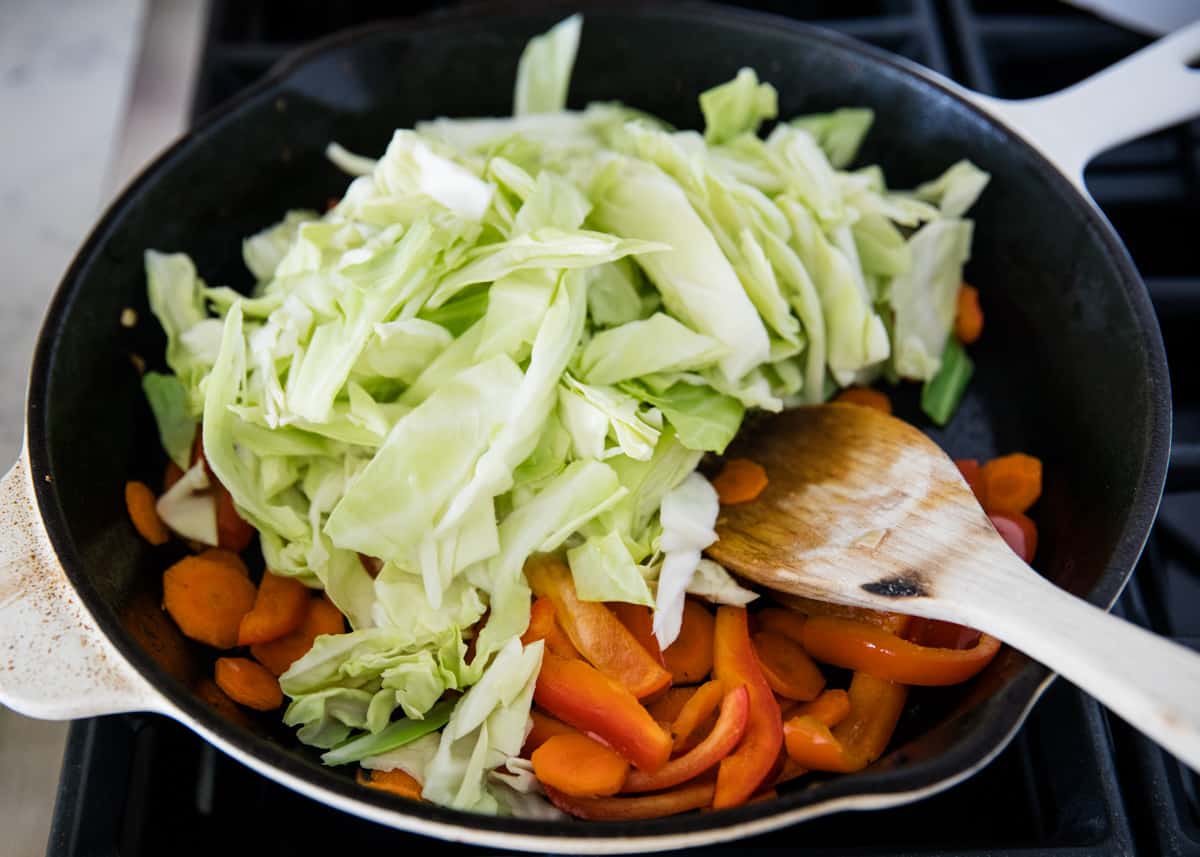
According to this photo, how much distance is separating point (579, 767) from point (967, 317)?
1012 millimetres

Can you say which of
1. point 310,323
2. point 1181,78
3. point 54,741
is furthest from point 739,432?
point 54,741

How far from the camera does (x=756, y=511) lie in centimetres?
141

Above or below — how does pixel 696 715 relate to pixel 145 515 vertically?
below

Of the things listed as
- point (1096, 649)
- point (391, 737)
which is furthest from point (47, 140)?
point (1096, 649)

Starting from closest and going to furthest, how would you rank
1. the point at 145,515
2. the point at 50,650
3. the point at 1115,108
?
the point at 50,650 < the point at 145,515 < the point at 1115,108

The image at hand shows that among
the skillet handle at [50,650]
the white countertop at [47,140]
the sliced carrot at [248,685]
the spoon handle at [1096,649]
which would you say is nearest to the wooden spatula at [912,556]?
the spoon handle at [1096,649]

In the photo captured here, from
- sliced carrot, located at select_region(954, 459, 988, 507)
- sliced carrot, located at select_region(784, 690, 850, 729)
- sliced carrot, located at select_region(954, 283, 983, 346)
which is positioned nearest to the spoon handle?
sliced carrot, located at select_region(784, 690, 850, 729)

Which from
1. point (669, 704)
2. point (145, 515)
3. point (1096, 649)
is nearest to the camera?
point (1096, 649)

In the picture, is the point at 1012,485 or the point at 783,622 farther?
the point at 1012,485

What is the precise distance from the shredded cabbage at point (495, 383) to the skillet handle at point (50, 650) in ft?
0.77

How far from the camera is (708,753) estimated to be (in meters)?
1.21

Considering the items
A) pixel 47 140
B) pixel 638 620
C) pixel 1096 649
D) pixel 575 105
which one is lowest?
pixel 638 620

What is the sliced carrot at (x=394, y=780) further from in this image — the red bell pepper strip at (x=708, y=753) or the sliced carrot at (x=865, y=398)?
the sliced carrot at (x=865, y=398)

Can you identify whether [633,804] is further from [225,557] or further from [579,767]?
[225,557]
